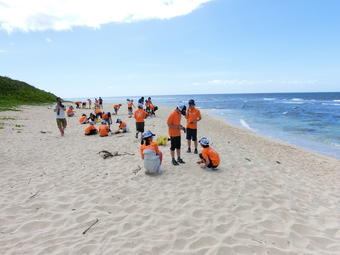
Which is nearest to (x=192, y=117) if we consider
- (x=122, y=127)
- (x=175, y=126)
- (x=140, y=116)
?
(x=175, y=126)

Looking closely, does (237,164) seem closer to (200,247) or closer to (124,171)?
(124,171)

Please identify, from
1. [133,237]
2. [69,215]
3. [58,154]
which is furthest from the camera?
[58,154]

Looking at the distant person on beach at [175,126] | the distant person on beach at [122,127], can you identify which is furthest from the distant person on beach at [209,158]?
the distant person on beach at [122,127]

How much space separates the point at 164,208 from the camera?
4.06 meters

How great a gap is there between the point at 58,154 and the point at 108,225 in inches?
200

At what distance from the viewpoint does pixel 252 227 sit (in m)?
Answer: 3.50

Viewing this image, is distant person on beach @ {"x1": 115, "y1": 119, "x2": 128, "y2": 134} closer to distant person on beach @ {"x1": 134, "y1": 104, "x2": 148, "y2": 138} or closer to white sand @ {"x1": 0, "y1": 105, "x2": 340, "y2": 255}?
distant person on beach @ {"x1": 134, "y1": 104, "x2": 148, "y2": 138}

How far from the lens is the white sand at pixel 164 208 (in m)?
3.10

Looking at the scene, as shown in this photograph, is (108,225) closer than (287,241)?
No

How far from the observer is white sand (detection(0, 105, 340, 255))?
310 cm

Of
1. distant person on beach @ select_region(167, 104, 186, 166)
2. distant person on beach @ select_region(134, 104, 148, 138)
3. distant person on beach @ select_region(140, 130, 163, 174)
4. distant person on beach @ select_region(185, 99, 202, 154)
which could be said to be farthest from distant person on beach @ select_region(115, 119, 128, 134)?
distant person on beach @ select_region(140, 130, 163, 174)

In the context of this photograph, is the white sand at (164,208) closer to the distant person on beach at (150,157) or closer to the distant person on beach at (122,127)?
the distant person on beach at (150,157)

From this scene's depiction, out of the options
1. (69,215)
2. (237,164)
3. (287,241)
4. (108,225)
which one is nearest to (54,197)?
(69,215)

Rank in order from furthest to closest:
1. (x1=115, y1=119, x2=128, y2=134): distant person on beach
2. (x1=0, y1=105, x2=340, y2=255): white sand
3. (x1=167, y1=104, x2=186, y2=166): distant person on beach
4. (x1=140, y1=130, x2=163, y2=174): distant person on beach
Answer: (x1=115, y1=119, x2=128, y2=134): distant person on beach
(x1=167, y1=104, x2=186, y2=166): distant person on beach
(x1=140, y1=130, x2=163, y2=174): distant person on beach
(x1=0, y1=105, x2=340, y2=255): white sand
